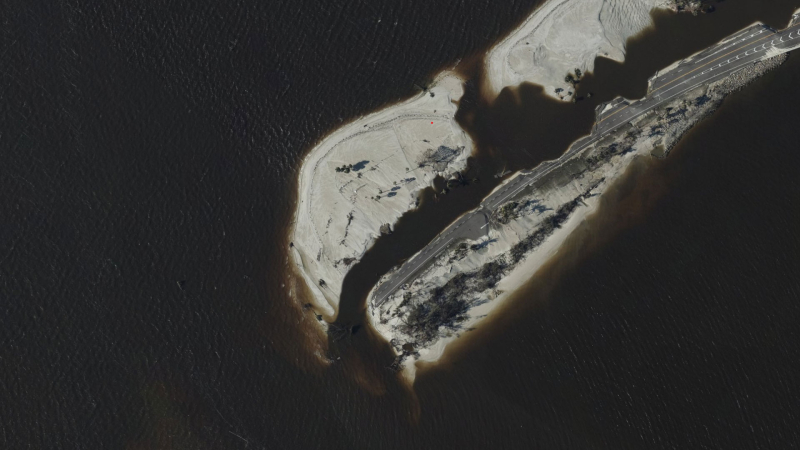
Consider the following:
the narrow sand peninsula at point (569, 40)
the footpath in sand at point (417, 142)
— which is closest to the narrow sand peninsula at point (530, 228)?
the footpath in sand at point (417, 142)

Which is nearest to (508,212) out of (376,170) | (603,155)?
(603,155)

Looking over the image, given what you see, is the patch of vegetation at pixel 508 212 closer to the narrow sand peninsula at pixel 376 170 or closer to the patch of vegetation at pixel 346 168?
the narrow sand peninsula at pixel 376 170

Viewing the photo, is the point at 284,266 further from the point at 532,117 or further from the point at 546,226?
the point at 532,117

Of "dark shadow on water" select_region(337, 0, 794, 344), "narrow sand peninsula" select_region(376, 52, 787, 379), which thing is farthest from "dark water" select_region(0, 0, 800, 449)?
"narrow sand peninsula" select_region(376, 52, 787, 379)

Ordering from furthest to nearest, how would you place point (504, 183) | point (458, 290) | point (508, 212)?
point (504, 183) < point (458, 290) < point (508, 212)

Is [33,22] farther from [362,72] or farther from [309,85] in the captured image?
[362,72]

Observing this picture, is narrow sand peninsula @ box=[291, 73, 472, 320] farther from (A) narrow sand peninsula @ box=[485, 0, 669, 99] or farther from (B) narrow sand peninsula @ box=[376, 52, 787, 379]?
(B) narrow sand peninsula @ box=[376, 52, 787, 379]

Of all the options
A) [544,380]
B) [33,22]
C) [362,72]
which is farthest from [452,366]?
[33,22]
